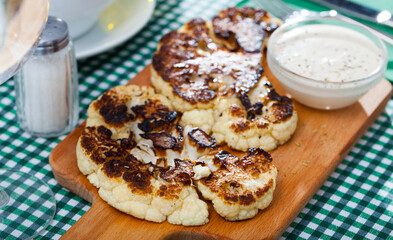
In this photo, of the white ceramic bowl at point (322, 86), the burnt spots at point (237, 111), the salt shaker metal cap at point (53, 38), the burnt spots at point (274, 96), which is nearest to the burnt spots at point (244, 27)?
the white ceramic bowl at point (322, 86)

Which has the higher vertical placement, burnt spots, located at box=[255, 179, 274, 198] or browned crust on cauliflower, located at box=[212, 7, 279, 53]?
browned crust on cauliflower, located at box=[212, 7, 279, 53]

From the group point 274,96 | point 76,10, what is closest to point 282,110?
point 274,96

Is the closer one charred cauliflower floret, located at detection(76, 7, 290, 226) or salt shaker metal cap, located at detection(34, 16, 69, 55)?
charred cauliflower floret, located at detection(76, 7, 290, 226)

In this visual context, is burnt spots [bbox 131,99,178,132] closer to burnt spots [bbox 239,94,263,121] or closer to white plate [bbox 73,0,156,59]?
burnt spots [bbox 239,94,263,121]

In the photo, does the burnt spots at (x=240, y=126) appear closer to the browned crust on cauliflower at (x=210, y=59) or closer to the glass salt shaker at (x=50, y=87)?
the browned crust on cauliflower at (x=210, y=59)

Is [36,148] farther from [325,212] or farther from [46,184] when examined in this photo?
[325,212]

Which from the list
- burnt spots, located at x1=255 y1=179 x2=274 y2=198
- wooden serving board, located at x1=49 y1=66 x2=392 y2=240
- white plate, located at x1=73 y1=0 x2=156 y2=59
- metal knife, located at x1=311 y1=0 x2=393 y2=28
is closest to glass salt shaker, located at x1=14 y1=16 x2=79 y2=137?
wooden serving board, located at x1=49 y1=66 x2=392 y2=240

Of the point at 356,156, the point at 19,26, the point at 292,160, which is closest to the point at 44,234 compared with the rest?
the point at 19,26
